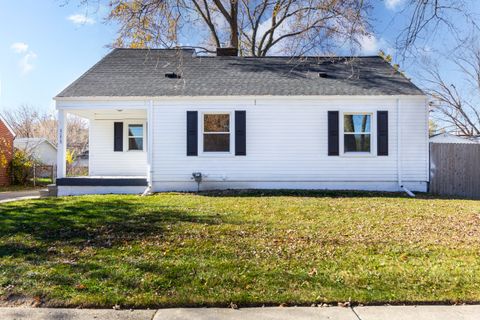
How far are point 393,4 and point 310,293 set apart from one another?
25.5ft

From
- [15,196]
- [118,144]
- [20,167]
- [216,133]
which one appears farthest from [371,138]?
[20,167]

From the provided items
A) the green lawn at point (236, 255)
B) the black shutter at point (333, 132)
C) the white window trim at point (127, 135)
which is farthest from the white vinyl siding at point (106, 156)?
the black shutter at point (333, 132)

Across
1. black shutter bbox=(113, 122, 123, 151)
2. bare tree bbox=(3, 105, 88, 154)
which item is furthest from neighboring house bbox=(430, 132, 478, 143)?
bare tree bbox=(3, 105, 88, 154)

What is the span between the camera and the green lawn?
3900mm

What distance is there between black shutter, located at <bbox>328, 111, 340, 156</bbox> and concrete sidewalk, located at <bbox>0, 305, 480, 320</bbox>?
9.01 metres

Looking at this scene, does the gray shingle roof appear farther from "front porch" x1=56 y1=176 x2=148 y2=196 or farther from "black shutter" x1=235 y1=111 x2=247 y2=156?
"front porch" x1=56 y1=176 x2=148 y2=196

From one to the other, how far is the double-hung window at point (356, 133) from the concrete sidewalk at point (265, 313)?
927cm

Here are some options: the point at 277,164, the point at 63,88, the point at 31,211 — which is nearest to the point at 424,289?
the point at 31,211

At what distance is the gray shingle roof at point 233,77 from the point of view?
12.6m

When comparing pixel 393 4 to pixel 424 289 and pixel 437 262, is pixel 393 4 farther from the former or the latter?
pixel 424 289

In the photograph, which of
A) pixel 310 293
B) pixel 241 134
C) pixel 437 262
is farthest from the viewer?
pixel 241 134

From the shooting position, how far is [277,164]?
12617 millimetres

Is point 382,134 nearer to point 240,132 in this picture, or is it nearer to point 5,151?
point 240,132

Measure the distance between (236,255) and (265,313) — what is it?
1567mm
